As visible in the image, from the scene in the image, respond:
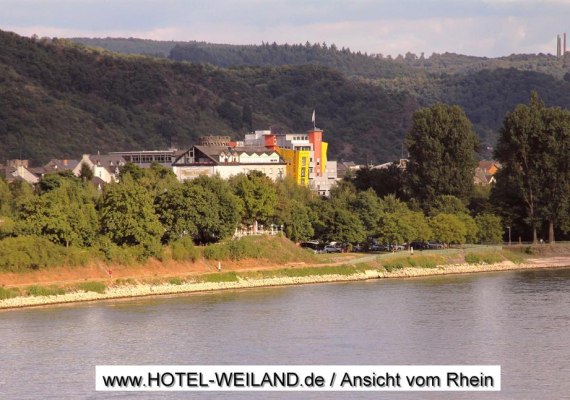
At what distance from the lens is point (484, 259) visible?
266 feet

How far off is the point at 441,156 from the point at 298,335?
46514 mm

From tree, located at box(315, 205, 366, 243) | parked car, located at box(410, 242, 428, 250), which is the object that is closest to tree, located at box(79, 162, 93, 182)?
tree, located at box(315, 205, 366, 243)

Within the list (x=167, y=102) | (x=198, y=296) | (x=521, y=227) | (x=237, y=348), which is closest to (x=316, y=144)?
(x=521, y=227)

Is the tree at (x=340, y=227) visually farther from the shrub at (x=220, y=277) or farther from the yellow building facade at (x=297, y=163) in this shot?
the yellow building facade at (x=297, y=163)

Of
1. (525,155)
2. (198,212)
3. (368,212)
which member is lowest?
(368,212)

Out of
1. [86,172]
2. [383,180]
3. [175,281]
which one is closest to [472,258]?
[383,180]

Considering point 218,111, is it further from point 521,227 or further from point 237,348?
point 237,348

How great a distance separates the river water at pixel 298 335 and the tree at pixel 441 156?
2776cm

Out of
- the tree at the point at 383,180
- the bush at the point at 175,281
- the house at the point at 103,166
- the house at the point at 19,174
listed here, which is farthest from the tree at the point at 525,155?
the house at the point at 19,174

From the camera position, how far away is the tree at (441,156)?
305 ft
